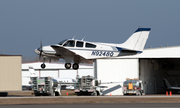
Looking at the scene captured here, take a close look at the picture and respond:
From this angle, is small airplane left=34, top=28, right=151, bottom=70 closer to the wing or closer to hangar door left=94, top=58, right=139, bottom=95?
the wing

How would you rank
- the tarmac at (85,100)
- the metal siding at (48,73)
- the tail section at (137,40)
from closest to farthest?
the tarmac at (85,100)
the tail section at (137,40)
the metal siding at (48,73)

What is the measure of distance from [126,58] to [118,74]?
238 centimetres

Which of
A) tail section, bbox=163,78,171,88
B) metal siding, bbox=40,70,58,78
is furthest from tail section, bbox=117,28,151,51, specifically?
metal siding, bbox=40,70,58,78

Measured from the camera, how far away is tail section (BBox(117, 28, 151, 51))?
29.6 m

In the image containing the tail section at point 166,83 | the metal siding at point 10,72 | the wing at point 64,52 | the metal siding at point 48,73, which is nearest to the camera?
the wing at point 64,52

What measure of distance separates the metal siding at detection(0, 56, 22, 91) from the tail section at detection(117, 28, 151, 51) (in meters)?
12.5

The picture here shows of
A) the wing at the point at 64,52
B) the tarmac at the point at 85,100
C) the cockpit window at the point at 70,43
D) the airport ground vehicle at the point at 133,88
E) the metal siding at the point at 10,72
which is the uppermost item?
the cockpit window at the point at 70,43

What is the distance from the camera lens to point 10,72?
115 feet

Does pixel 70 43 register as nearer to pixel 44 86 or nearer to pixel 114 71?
pixel 44 86

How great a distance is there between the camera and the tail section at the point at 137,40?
2956 cm

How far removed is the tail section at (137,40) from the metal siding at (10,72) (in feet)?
41.1

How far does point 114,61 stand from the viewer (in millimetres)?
42312

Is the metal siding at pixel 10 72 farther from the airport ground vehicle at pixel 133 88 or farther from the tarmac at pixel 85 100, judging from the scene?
the airport ground vehicle at pixel 133 88

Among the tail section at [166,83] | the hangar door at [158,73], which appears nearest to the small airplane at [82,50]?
the hangar door at [158,73]
